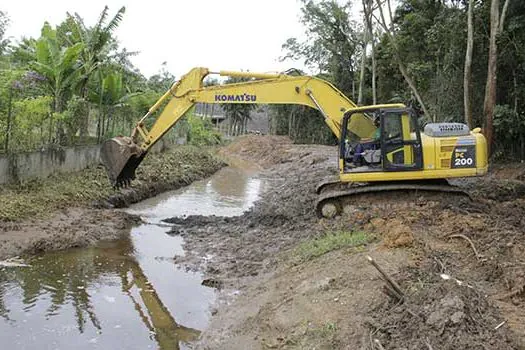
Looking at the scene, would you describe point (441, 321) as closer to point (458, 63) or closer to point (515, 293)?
point (515, 293)

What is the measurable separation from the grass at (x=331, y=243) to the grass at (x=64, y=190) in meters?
6.00

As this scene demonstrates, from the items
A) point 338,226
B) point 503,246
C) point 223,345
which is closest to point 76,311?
point 223,345

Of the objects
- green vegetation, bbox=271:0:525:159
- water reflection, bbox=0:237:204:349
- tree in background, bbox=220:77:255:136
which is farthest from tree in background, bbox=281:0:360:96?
water reflection, bbox=0:237:204:349

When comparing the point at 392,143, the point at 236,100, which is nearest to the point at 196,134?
the point at 236,100

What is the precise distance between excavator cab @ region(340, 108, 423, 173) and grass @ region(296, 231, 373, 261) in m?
2.58

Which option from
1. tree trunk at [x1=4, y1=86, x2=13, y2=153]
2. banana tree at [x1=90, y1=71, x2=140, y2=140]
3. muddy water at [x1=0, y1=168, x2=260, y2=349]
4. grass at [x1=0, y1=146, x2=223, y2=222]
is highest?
banana tree at [x1=90, y1=71, x2=140, y2=140]

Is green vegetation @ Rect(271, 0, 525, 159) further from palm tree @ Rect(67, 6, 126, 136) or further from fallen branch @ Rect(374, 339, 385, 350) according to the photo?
fallen branch @ Rect(374, 339, 385, 350)

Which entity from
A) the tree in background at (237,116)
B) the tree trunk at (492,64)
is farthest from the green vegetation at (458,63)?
the tree in background at (237,116)

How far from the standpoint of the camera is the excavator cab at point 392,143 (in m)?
11.0

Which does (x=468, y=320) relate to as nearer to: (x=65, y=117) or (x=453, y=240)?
(x=453, y=240)

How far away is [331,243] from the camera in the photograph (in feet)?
28.5

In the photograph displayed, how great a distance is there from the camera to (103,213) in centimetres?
1315

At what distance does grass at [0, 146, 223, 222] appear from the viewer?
11578 millimetres

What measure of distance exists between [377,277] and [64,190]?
9.67 metres
